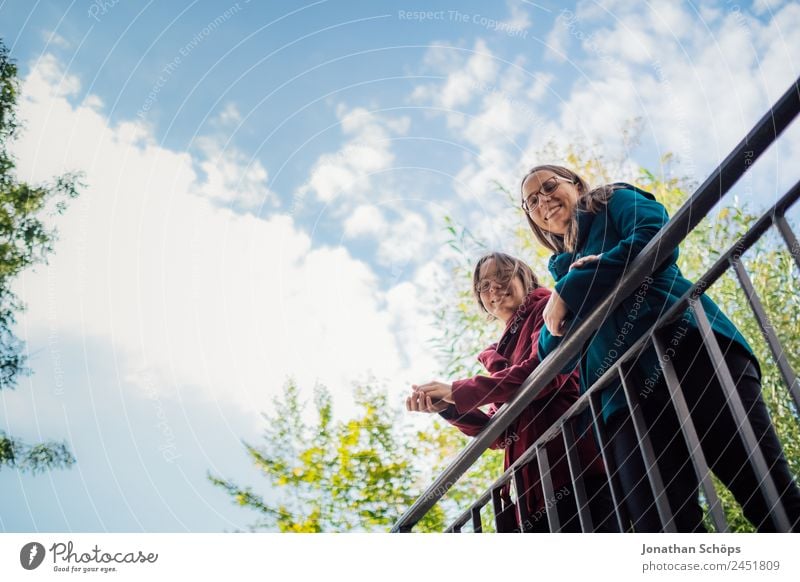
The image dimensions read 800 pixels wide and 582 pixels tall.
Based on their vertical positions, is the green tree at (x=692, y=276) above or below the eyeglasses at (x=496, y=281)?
above

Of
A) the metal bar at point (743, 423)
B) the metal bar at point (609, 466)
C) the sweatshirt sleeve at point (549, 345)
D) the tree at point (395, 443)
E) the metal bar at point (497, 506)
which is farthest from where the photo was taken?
the tree at point (395, 443)

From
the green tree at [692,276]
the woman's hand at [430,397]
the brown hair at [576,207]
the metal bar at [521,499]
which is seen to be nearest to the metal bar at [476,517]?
the metal bar at [521,499]

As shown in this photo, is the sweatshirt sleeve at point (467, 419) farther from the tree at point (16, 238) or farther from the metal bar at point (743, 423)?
the tree at point (16, 238)

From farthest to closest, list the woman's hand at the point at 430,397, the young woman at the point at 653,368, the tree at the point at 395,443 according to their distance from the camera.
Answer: the tree at the point at 395,443 < the woman's hand at the point at 430,397 < the young woman at the point at 653,368

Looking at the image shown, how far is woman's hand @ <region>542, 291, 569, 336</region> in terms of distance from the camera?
118 cm

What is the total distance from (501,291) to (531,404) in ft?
1.21

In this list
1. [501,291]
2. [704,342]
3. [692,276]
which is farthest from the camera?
[692,276]

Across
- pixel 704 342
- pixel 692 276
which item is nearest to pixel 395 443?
pixel 692 276

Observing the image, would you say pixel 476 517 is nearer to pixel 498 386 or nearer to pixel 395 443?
pixel 498 386

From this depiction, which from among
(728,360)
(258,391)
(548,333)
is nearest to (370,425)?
(258,391)

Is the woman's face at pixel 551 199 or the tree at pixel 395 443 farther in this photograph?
the tree at pixel 395 443

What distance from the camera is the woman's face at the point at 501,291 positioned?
174cm

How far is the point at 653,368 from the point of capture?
1.07m
